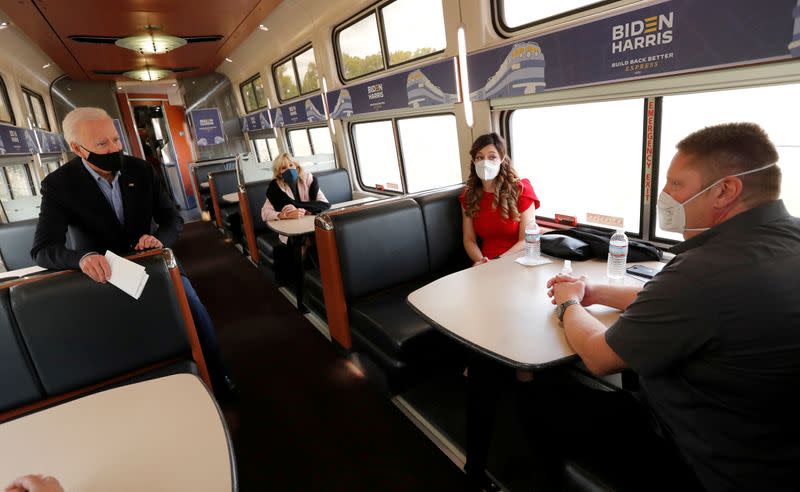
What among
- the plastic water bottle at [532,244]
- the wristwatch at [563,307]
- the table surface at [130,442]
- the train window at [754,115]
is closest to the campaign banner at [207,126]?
the plastic water bottle at [532,244]

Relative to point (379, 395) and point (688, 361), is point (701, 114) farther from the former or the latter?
point (379, 395)

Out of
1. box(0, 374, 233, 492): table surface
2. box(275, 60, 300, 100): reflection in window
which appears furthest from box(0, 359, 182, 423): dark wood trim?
box(275, 60, 300, 100): reflection in window

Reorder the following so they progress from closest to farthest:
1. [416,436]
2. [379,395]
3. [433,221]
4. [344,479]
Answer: [344,479], [416,436], [379,395], [433,221]

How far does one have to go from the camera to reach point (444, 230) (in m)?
2.95

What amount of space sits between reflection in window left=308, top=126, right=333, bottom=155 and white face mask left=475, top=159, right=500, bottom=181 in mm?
3674

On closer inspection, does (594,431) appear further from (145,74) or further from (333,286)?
(145,74)

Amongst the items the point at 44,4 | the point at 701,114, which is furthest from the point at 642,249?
the point at 44,4

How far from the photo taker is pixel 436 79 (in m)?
3.46

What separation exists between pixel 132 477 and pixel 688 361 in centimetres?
143

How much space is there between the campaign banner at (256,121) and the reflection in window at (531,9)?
253 inches

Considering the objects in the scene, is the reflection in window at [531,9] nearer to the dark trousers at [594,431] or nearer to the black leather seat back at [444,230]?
the black leather seat back at [444,230]

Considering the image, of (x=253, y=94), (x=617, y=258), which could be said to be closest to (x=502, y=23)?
(x=617, y=258)

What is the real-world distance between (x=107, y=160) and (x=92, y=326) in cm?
90

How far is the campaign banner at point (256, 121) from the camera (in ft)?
27.6
